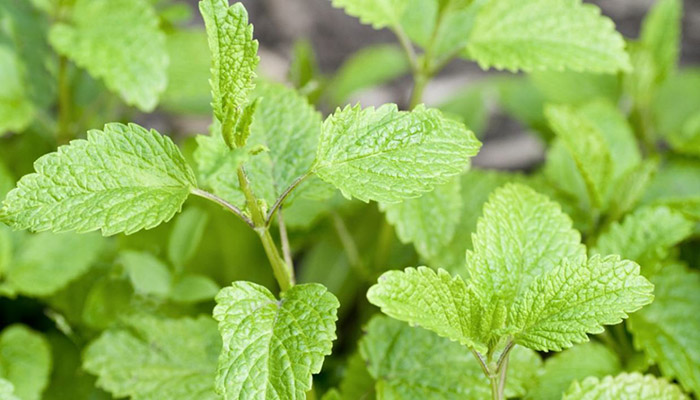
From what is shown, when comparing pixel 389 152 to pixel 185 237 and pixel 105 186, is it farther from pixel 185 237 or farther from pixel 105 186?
pixel 185 237

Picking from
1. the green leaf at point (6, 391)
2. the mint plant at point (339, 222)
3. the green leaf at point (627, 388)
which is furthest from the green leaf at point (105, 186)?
the green leaf at point (627, 388)

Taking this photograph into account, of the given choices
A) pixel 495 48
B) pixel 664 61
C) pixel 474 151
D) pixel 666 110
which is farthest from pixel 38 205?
pixel 666 110

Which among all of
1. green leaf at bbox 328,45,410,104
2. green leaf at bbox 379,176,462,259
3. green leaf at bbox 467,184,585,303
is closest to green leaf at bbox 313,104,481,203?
green leaf at bbox 467,184,585,303

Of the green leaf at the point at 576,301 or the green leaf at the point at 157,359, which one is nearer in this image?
the green leaf at the point at 576,301

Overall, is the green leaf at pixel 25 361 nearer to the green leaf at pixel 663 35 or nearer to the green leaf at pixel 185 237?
the green leaf at pixel 185 237

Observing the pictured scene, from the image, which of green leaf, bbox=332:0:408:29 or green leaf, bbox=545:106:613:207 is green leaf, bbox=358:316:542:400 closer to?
green leaf, bbox=545:106:613:207

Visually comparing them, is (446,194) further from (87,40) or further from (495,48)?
(87,40)

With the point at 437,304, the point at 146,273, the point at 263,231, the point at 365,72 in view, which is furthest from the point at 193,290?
the point at 365,72
